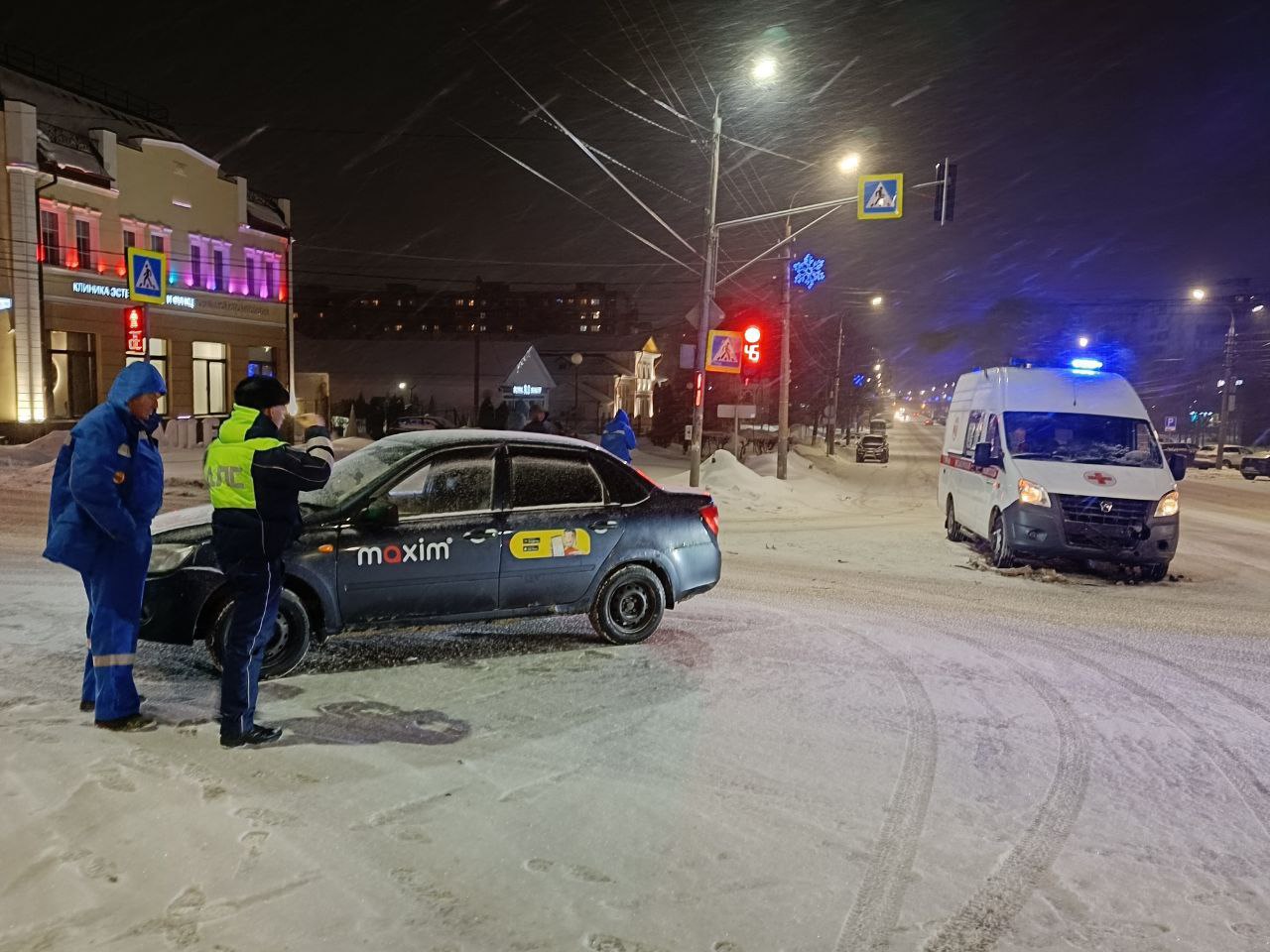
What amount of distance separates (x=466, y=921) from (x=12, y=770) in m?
2.47

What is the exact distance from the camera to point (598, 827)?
3.80 m

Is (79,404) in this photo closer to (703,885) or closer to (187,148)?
(187,148)

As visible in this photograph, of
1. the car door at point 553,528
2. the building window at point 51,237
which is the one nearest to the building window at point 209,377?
the building window at point 51,237

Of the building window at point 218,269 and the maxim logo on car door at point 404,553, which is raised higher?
the building window at point 218,269

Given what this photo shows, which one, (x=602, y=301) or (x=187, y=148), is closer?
(x=187, y=148)

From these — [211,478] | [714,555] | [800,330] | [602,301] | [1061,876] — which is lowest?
[1061,876]

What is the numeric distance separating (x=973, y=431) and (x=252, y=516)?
37.7ft

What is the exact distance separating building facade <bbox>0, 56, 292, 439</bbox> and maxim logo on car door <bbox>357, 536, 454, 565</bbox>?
1060 inches

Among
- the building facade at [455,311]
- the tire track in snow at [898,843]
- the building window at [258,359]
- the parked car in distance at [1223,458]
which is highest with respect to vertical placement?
the building facade at [455,311]

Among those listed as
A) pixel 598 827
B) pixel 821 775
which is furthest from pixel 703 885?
pixel 821 775

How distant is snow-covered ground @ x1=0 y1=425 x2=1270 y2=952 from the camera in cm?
313

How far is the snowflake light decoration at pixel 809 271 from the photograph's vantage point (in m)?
24.0

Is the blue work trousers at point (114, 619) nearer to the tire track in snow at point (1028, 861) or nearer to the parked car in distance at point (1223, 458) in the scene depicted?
the tire track in snow at point (1028, 861)

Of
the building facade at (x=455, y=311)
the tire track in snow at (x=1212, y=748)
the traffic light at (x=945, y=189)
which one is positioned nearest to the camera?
the tire track in snow at (x=1212, y=748)
